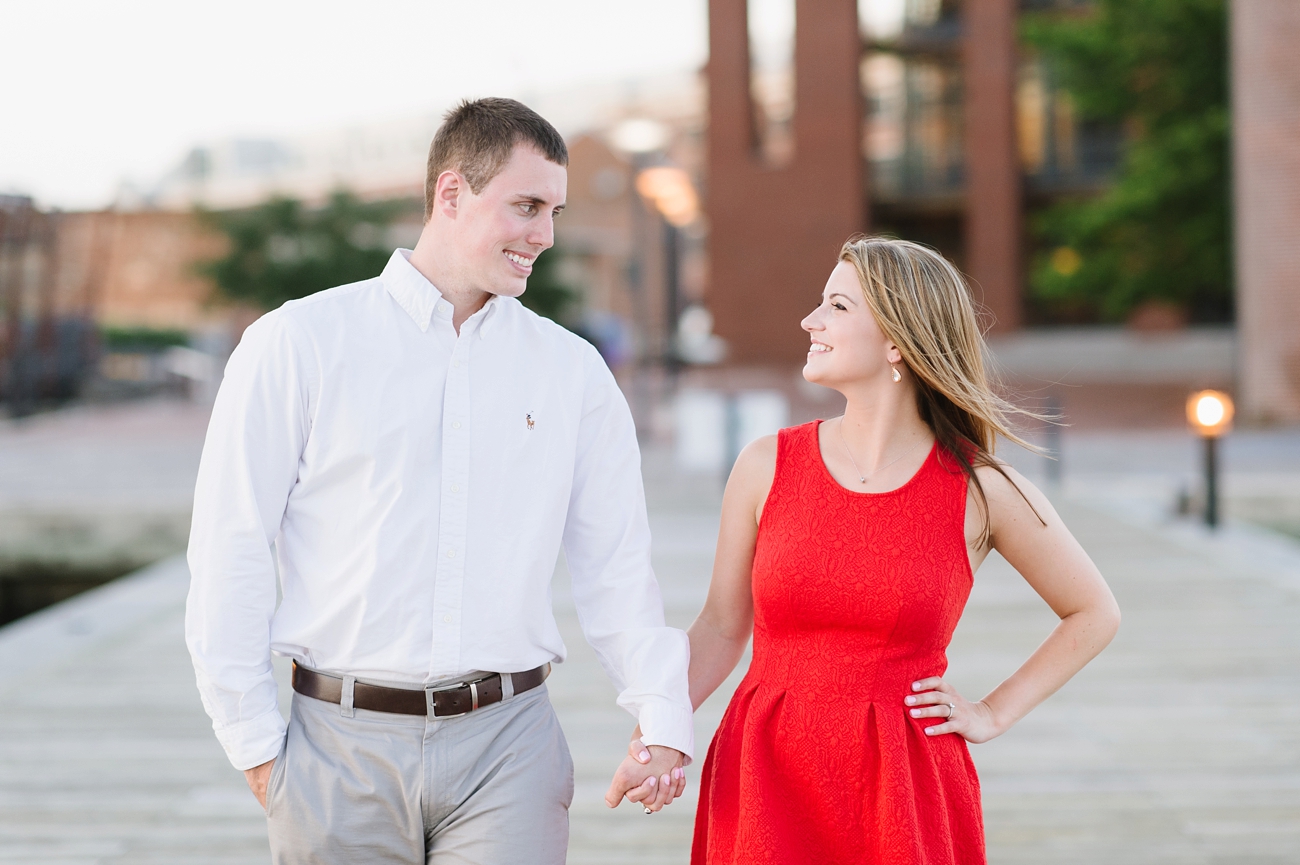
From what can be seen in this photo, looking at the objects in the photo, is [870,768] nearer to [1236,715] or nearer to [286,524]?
[286,524]

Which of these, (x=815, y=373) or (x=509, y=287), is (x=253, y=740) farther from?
(x=815, y=373)

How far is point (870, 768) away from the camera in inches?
91.5

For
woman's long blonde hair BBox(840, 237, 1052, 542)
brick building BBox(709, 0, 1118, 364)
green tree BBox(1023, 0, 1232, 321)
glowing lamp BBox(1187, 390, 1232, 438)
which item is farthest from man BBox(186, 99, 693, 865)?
brick building BBox(709, 0, 1118, 364)

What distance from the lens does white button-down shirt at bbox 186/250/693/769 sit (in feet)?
7.19

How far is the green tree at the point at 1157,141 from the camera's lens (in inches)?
838

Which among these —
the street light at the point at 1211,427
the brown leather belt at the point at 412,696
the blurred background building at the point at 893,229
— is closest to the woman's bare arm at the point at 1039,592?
the brown leather belt at the point at 412,696

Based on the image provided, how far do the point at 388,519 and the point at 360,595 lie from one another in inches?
5.4

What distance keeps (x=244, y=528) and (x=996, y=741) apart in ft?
12.2

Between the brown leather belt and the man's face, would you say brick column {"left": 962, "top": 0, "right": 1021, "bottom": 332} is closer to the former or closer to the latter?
the man's face

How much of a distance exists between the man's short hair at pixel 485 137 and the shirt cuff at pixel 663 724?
1.00 meters

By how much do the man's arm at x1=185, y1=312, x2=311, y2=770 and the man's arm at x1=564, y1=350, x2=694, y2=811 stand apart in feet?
1.86

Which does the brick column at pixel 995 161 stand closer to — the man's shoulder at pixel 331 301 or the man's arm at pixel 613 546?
the man's arm at pixel 613 546

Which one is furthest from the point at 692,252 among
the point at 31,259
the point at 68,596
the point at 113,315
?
the point at 68,596

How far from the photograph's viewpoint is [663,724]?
2.39 metres
